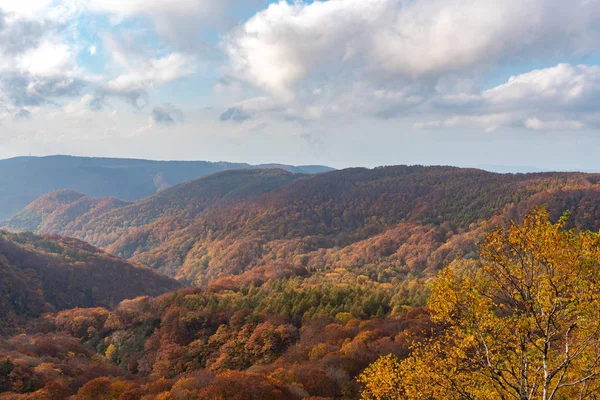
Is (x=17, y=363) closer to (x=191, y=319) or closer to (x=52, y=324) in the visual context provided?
(x=191, y=319)

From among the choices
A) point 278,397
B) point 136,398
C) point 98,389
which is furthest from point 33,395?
point 278,397

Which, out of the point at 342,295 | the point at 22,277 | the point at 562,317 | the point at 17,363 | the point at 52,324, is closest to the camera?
the point at 562,317

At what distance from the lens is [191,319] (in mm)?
113938

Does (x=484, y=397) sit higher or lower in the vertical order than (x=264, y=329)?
higher

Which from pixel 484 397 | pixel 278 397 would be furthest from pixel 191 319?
pixel 484 397

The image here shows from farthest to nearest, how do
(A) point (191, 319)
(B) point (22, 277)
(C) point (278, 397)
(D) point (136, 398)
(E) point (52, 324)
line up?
(B) point (22, 277) < (E) point (52, 324) < (A) point (191, 319) < (D) point (136, 398) < (C) point (278, 397)

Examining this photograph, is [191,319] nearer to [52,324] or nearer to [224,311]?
[224,311]

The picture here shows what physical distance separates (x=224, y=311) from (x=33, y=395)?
2657 inches

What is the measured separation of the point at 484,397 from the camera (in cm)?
2400

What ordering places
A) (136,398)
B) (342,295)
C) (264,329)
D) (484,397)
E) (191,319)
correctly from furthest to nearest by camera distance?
(342,295), (191,319), (264,329), (136,398), (484,397)

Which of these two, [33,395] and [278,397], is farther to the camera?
[33,395]

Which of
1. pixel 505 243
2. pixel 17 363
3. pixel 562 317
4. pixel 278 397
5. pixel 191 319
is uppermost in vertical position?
pixel 505 243

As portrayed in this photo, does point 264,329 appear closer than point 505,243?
No

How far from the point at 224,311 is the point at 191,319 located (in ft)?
34.0
